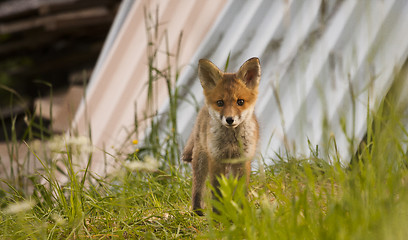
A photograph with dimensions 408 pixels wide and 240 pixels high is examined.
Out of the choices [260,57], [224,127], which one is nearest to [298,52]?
[260,57]

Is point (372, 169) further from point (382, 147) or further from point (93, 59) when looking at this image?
point (93, 59)

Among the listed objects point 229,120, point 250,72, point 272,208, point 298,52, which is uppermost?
point 298,52

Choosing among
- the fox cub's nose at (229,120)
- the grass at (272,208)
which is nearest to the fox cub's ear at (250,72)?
the fox cub's nose at (229,120)

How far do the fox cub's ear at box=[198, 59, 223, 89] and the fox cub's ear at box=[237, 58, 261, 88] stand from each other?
12cm

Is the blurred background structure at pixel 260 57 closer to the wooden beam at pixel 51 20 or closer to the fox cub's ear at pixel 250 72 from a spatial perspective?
the fox cub's ear at pixel 250 72

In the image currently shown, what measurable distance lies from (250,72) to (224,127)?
1.28 ft

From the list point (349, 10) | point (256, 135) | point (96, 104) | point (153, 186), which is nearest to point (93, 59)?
point (96, 104)

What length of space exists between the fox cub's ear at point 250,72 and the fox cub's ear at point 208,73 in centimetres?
12

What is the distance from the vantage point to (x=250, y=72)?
2.39 m

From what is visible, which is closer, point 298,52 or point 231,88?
point 231,88

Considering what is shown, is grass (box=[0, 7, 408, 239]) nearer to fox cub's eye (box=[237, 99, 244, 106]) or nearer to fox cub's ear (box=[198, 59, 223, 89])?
fox cub's eye (box=[237, 99, 244, 106])

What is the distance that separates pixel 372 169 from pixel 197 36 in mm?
3538

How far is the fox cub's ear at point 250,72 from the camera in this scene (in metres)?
2.35

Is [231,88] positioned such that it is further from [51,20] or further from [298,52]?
[51,20]
